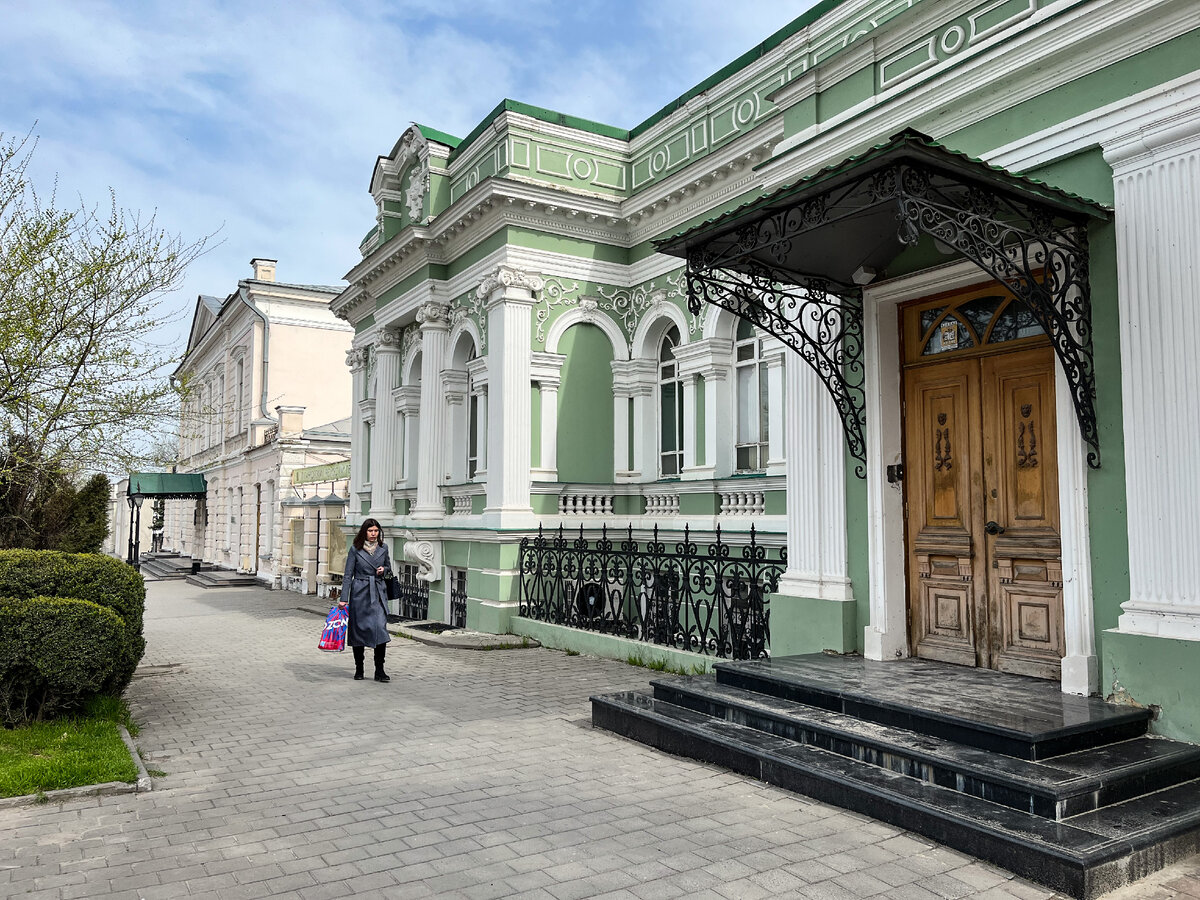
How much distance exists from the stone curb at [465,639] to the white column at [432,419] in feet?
8.63

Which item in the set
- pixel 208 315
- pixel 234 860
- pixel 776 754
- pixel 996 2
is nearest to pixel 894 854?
pixel 776 754

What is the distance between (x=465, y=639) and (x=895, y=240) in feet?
25.3

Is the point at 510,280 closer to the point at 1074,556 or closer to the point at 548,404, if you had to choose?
the point at 548,404

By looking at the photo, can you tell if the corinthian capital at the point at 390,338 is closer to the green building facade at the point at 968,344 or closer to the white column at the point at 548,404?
the white column at the point at 548,404

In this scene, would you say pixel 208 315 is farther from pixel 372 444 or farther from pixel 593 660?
pixel 593 660

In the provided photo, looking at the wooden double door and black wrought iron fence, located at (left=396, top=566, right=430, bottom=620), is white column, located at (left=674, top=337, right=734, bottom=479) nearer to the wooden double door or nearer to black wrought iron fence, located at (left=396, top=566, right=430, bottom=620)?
black wrought iron fence, located at (left=396, top=566, right=430, bottom=620)

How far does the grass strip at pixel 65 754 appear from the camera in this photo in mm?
5277

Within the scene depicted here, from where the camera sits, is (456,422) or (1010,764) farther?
(456,422)

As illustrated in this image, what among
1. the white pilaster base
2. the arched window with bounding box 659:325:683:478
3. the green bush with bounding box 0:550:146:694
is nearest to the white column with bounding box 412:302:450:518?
the arched window with bounding box 659:325:683:478

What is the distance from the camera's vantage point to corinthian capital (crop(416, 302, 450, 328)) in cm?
1527

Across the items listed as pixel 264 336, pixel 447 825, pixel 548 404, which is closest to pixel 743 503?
pixel 548 404

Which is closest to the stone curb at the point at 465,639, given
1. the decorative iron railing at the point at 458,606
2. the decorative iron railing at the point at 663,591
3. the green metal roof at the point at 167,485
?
the decorative iron railing at the point at 663,591

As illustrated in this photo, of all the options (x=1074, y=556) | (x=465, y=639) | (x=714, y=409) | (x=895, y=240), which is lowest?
(x=465, y=639)

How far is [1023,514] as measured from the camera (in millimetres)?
6230
